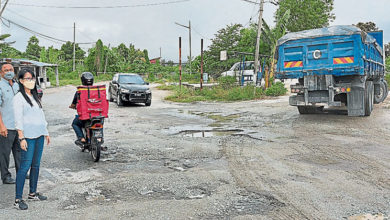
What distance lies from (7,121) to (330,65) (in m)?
8.45

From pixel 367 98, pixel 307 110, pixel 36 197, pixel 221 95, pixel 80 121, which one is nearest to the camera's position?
pixel 36 197

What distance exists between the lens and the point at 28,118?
4035 mm

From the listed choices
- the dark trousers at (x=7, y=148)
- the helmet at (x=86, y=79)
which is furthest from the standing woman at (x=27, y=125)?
the helmet at (x=86, y=79)

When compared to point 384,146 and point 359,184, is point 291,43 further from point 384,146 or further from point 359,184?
point 359,184

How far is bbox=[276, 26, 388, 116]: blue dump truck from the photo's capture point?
32.6 ft

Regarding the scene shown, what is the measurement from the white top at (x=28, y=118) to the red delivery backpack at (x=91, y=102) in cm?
211

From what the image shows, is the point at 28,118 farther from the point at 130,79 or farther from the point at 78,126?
the point at 130,79

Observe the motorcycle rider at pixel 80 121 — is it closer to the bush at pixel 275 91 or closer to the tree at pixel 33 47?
the bush at pixel 275 91

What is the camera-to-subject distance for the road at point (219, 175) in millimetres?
3895

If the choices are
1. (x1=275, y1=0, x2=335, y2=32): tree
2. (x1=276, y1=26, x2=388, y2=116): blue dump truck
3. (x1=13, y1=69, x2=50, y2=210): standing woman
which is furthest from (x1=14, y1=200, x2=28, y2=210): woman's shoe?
(x1=275, y1=0, x2=335, y2=32): tree

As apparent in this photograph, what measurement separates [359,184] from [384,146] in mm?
2904

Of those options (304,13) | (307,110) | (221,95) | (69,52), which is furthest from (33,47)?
(307,110)

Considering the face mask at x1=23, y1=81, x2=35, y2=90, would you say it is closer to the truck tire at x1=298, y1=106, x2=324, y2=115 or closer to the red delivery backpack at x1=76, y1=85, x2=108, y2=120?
the red delivery backpack at x1=76, y1=85, x2=108, y2=120

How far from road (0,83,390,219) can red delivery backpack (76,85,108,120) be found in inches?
32.5
